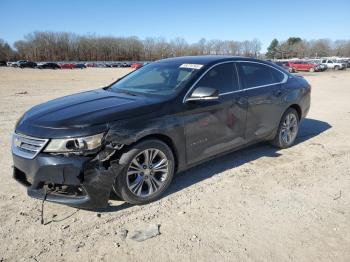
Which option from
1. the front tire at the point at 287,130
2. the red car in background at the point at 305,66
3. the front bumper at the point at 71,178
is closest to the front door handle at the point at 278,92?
the front tire at the point at 287,130

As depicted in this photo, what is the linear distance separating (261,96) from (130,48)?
527 feet

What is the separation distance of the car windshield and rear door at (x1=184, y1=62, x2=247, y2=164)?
0.24 m

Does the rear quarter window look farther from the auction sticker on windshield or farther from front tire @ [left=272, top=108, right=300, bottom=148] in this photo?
the auction sticker on windshield

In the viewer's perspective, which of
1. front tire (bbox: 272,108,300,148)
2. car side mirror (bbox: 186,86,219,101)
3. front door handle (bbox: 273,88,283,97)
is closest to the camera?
car side mirror (bbox: 186,86,219,101)

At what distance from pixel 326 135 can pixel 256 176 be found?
3163 millimetres

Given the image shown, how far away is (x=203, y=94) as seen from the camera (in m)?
3.97

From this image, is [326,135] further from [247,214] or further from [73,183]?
[73,183]

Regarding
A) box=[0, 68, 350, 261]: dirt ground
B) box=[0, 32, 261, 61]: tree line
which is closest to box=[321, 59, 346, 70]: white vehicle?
box=[0, 68, 350, 261]: dirt ground

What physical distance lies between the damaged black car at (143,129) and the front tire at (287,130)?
1.18 feet

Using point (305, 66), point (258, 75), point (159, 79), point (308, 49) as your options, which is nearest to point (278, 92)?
point (258, 75)

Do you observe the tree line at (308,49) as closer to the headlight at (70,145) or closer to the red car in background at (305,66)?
the red car in background at (305,66)

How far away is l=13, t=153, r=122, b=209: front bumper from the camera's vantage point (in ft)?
10.5

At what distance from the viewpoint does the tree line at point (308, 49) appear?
136 meters

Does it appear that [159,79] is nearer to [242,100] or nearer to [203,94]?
[203,94]
